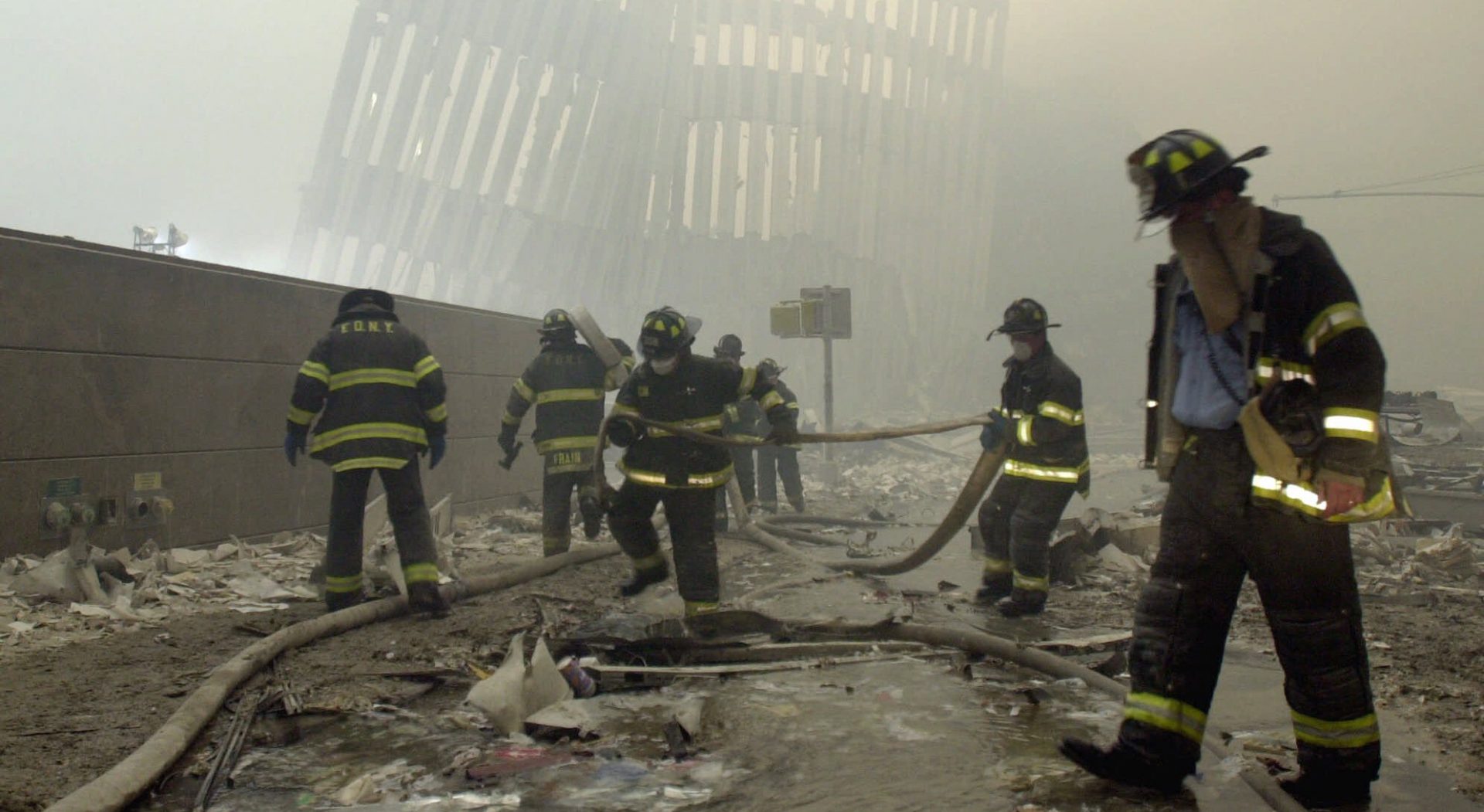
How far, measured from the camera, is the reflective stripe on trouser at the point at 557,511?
23.1ft

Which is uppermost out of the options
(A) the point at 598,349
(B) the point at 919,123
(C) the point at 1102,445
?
(B) the point at 919,123

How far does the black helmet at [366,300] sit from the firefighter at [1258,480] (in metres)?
3.99

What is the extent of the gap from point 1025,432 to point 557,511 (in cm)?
326

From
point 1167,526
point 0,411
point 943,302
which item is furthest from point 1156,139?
point 943,302

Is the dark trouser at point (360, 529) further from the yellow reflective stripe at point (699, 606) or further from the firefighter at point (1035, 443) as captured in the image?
the firefighter at point (1035, 443)

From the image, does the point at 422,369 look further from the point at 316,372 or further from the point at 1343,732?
the point at 1343,732

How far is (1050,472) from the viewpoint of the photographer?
5.46 metres

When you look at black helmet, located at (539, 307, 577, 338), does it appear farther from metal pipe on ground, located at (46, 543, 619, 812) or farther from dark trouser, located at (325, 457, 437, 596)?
dark trouser, located at (325, 457, 437, 596)

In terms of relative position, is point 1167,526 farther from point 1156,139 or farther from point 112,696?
point 112,696

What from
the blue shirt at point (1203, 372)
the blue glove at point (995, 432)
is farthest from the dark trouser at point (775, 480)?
the blue shirt at point (1203, 372)

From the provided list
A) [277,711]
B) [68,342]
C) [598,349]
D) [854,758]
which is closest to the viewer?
[854,758]

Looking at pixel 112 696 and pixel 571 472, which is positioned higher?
pixel 571 472

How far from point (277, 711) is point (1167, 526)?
2.92m

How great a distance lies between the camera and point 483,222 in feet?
72.4
